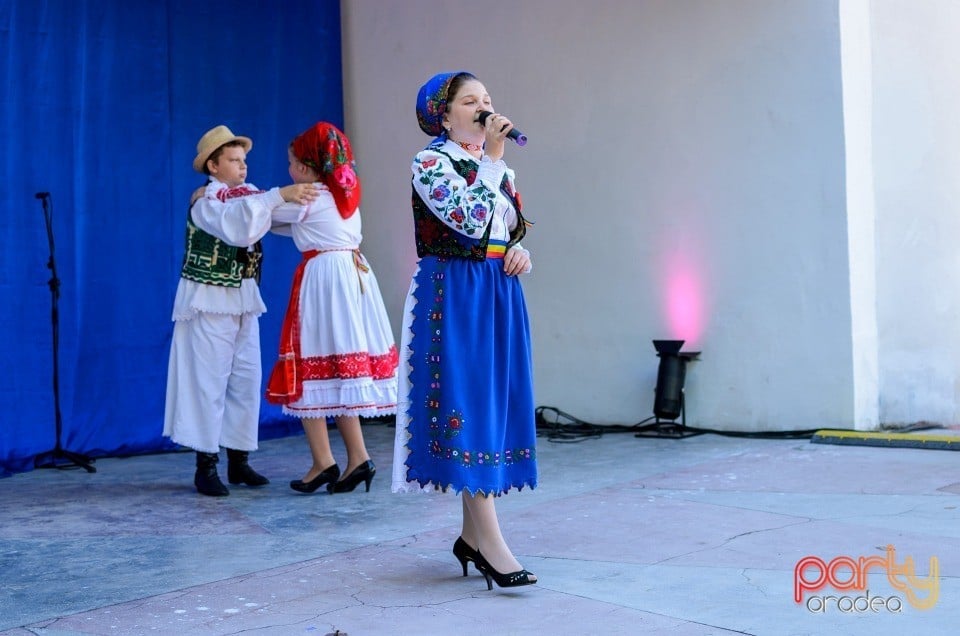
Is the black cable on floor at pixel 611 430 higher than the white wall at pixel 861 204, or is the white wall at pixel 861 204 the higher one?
the white wall at pixel 861 204

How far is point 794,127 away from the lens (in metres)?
5.68

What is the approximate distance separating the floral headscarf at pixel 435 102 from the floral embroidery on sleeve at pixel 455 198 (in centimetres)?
16

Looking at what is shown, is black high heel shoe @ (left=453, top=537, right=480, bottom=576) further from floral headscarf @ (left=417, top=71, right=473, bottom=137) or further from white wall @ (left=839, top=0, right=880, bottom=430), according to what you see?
white wall @ (left=839, top=0, right=880, bottom=430)

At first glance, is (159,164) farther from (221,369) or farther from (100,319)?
(221,369)

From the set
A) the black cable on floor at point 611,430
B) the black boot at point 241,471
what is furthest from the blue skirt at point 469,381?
the black cable on floor at point 611,430

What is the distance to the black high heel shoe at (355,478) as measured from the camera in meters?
4.67

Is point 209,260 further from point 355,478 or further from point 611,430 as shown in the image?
point 611,430

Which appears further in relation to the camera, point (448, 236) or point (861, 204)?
point (861, 204)

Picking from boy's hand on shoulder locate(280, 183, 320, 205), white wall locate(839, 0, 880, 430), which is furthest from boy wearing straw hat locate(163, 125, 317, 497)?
white wall locate(839, 0, 880, 430)

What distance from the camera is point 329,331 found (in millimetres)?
4664

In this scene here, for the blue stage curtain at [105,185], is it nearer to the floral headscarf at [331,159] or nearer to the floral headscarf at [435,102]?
the floral headscarf at [331,159]

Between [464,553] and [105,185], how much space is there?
360 centimetres

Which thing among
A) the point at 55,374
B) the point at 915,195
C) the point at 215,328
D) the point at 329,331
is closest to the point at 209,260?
the point at 215,328

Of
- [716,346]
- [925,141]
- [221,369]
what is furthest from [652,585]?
[925,141]
